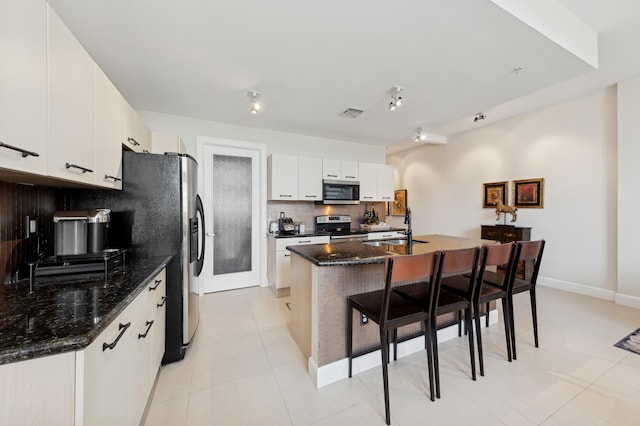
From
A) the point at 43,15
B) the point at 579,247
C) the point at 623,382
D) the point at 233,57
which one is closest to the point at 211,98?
the point at 233,57

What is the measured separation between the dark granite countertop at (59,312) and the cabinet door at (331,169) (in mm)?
3110

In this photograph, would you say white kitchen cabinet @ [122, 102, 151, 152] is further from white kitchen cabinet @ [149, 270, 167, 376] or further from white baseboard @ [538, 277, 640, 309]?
white baseboard @ [538, 277, 640, 309]

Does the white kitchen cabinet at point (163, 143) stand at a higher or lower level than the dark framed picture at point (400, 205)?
higher

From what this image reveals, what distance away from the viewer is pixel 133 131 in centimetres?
216

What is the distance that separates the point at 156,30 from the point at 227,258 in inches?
114

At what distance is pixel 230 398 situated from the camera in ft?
5.42

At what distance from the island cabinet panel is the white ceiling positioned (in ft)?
6.71

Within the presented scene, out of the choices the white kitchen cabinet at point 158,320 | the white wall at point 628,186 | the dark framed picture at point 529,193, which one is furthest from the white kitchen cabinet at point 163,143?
the white wall at point 628,186

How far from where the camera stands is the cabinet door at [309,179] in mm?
3990

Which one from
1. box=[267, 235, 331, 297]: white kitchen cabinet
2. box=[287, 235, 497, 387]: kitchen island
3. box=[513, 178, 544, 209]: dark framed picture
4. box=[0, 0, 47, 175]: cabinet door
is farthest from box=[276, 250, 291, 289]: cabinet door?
box=[513, 178, 544, 209]: dark framed picture

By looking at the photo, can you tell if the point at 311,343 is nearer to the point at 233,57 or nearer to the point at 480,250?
the point at 480,250

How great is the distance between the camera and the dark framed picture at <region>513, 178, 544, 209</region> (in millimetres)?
3871

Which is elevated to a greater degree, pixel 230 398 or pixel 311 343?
pixel 311 343

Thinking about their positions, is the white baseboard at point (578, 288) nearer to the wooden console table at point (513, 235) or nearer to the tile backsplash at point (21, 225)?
the wooden console table at point (513, 235)
